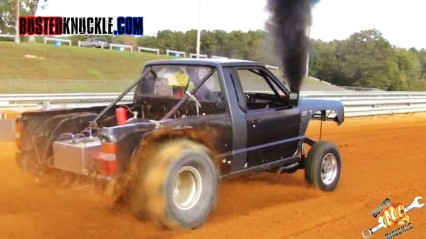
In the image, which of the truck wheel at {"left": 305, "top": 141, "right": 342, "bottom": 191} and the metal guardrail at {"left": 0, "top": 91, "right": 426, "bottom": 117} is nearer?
the truck wheel at {"left": 305, "top": 141, "right": 342, "bottom": 191}

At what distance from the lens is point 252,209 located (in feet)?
18.5

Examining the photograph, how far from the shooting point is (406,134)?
13.0m

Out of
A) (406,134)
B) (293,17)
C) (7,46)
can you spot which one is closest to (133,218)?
(293,17)

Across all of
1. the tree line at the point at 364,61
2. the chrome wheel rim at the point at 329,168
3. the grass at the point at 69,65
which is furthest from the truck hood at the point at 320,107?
the tree line at the point at 364,61

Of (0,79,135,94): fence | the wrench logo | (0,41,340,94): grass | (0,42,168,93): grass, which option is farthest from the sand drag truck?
(0,42,168,93): grass

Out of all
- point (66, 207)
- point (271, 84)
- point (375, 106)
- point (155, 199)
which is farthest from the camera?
point (375, 106)

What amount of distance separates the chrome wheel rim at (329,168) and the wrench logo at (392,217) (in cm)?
112

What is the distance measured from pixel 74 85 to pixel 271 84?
2281cm

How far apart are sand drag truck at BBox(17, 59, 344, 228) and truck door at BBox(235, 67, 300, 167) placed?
0.04 ft

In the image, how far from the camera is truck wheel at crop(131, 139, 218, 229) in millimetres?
4520

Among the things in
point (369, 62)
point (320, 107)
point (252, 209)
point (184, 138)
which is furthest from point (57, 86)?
point (369, 62)

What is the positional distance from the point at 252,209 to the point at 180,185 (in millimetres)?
1070

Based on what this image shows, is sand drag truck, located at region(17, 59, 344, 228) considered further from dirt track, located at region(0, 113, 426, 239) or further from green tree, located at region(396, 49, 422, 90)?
green tree, located at region(396, 49, 422, 90)

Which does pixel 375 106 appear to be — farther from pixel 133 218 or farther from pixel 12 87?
pixel 12 87
